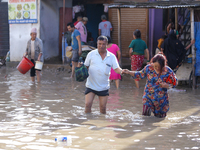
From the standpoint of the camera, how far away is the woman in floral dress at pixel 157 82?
5445 millimetres

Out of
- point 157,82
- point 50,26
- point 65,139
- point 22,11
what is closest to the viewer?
point 65,139

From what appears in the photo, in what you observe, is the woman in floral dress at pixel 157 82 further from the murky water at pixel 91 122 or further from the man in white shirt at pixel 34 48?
the man in white shirt at pixel 34 48

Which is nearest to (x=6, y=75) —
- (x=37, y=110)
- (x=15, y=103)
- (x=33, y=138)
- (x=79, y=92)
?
(x=79, y=92)

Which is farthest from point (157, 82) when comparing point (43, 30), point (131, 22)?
point (43, 30)

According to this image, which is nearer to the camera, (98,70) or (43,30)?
(98,70)

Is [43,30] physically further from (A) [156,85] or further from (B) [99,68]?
(A) [156,85]

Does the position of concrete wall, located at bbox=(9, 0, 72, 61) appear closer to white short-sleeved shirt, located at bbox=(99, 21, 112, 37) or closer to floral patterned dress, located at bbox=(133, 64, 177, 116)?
white short-sleeved shirt, located at bbox=(99, 21, 112, 37)

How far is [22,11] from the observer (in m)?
14.8

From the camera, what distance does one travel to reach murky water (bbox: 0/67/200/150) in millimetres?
4504

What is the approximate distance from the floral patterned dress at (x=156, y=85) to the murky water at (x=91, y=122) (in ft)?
0.98

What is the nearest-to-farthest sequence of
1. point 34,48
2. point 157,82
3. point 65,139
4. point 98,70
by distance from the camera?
point 65,139
point 157,82
point 98,70
point 34,48

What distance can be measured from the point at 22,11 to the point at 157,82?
1062 centimetres

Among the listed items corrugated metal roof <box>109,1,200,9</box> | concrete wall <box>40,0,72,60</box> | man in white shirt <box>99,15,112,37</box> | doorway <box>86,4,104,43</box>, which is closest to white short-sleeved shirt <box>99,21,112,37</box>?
man in white shirt <box>99,15,112,37</box>

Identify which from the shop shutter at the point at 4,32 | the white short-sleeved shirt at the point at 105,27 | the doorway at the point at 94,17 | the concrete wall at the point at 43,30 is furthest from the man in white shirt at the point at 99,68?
the doorway at the point at 94,17
